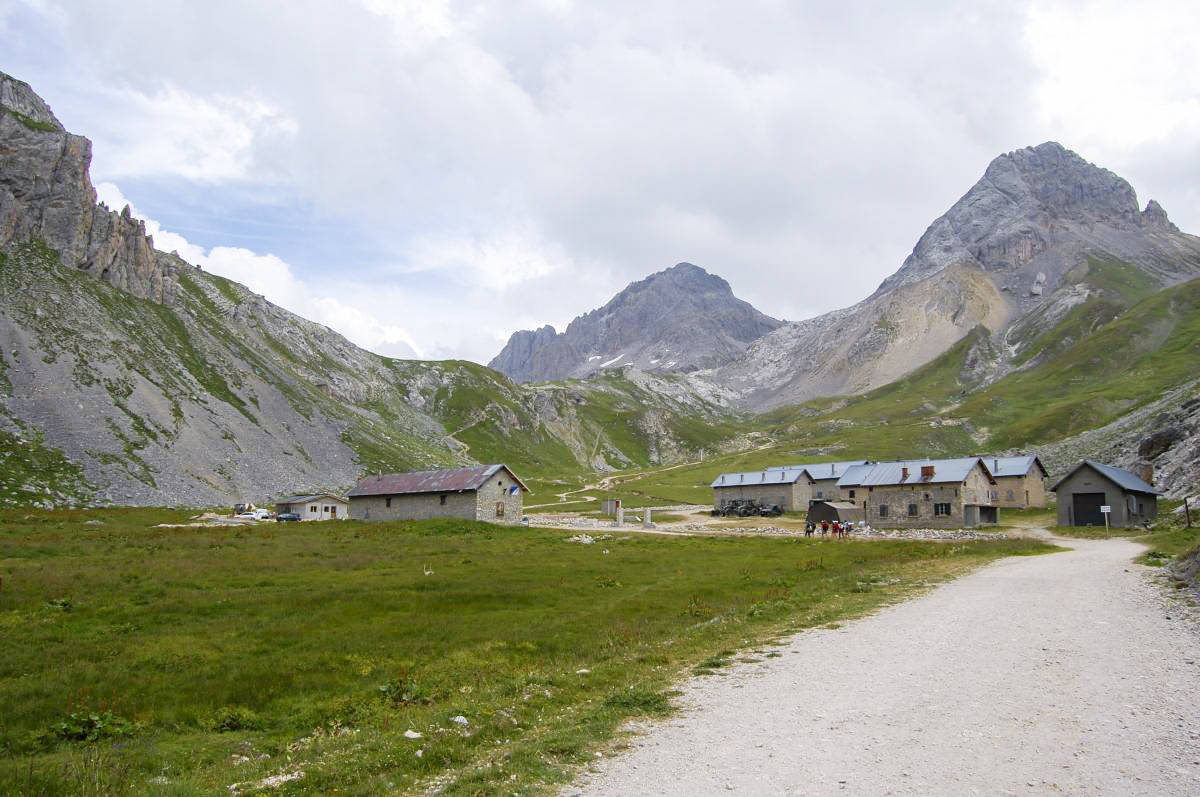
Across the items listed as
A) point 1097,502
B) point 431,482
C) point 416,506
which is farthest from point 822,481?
point 416,506

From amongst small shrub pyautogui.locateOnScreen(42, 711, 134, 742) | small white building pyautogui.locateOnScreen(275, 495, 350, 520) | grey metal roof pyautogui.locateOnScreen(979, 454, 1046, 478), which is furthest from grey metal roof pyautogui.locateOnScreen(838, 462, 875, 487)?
small shrub pyautogui.locateOnScreen(42, 711, 134, 742)

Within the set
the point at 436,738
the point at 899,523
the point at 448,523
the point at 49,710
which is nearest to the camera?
the point at 436,738

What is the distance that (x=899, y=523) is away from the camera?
87.0 m

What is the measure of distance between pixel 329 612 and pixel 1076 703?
2374 centimetres

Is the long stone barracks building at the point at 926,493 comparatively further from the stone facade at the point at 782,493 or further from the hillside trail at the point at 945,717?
the hillside trail at the point at 945,717

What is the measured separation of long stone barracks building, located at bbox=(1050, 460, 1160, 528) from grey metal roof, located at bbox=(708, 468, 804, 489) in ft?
134

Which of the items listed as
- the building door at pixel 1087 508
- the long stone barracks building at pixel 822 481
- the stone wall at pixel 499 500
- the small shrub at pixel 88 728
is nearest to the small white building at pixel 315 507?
the stone wall at pixel 499 500

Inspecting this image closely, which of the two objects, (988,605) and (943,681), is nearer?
(943,681)

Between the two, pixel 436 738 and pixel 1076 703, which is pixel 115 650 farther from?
pixel 1076 703

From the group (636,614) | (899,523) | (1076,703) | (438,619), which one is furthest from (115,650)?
(899,523)

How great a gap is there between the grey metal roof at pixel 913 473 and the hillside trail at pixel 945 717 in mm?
65719

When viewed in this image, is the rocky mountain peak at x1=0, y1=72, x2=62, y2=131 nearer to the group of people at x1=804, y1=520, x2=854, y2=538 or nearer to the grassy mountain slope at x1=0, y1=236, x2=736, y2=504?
the grassy mountain slope at x1=0, y1=236, x2=736, y2=504

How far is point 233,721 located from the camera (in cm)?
1527

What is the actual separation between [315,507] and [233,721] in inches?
3186
